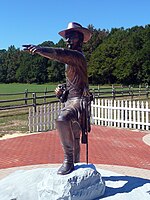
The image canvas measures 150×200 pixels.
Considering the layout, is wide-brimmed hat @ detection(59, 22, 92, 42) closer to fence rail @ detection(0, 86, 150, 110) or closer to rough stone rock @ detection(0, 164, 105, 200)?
rough stone rock @ detection(0, 164, 105, 200)

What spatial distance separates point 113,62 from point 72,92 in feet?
215

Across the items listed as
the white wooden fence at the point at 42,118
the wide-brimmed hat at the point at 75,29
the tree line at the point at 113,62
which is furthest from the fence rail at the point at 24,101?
the tree line at the point at 113,62

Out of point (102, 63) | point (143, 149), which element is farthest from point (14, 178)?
point (102, 63)

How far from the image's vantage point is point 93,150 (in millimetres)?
9703

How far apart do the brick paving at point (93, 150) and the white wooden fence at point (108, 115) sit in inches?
39.3

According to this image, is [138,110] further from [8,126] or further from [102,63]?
[102,63]

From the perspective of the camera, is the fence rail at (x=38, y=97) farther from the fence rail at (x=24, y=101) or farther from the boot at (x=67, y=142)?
the boot at (x=67, y=142)

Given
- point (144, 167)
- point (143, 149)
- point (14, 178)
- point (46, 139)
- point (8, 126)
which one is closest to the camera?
point (14, 178)

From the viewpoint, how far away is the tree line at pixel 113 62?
63.4 metres

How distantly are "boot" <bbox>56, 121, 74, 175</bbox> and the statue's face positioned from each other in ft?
3.74

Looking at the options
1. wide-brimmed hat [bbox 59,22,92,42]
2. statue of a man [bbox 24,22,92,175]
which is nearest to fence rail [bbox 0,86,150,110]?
statue of a man [bbox 24,22,92,175]

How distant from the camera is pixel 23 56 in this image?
102688mm

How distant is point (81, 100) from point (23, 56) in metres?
99.7

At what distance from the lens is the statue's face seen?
5012 mm
